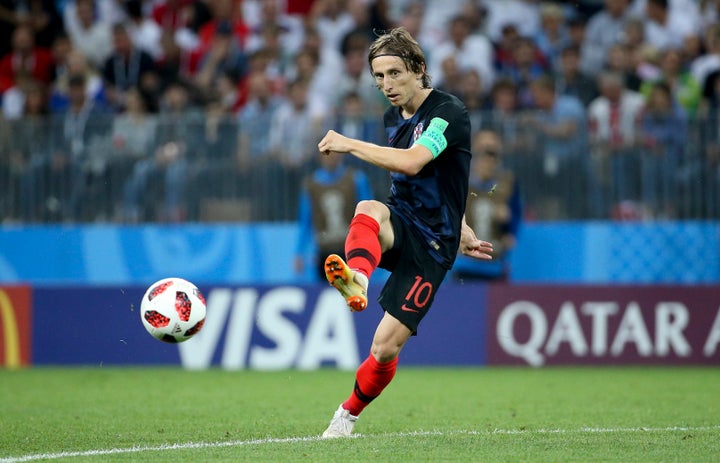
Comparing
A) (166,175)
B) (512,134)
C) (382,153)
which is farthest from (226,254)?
(382,153)

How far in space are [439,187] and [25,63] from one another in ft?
34.1

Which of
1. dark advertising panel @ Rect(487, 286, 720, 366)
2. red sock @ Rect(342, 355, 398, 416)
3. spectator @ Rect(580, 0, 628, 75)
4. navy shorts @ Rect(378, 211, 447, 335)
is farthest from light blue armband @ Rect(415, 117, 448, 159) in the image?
spectator @ Rect(580, 0, 628, 75)

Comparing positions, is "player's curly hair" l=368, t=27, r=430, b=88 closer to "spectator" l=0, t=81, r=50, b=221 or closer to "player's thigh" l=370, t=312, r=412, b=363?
"player's thigh" l=370, t=312, r=412, b=363

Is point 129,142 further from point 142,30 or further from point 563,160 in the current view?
point 563,160

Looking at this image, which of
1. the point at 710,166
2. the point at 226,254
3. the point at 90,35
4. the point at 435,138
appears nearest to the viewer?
the point at 435,138

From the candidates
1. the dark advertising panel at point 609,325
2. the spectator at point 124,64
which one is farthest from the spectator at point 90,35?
the dark advertising panel at point 609,325

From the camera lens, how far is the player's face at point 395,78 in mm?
6805

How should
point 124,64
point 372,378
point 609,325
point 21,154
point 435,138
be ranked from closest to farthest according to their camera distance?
point 435,138 → point 372,378 → point 609,325 → point 21,154 → point 124,64

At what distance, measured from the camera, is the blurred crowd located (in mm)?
13469

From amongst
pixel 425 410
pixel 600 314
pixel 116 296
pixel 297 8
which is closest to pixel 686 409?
pixel 425 410

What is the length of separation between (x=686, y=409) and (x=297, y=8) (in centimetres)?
961

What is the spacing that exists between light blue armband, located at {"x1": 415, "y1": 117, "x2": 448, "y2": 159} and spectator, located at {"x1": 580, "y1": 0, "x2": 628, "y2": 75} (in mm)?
8903

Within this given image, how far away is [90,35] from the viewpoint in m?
16.4

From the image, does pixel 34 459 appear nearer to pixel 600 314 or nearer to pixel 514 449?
pixel 514 449
